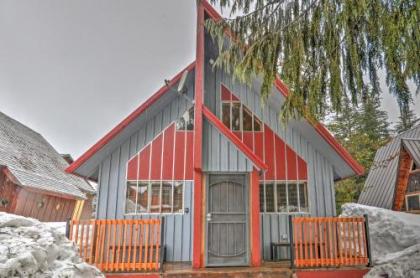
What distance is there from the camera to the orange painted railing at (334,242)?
20.2 feet

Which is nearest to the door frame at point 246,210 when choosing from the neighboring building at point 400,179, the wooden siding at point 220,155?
the wooden siding at point 220,155

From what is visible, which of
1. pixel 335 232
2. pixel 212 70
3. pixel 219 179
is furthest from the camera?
pixel 212 70

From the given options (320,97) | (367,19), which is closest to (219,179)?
(320,97)

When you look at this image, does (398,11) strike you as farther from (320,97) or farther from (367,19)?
(320,97)

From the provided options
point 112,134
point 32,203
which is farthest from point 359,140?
point 32,203

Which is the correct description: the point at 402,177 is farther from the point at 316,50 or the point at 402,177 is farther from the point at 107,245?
the point at 107,245

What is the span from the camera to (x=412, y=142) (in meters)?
14.3

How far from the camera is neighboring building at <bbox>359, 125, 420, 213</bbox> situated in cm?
1402

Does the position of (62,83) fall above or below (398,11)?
above

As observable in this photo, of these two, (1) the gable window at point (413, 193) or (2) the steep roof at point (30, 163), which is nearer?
(2) the steep roof at point (30, 163)

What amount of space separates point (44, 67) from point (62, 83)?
1.82 metres

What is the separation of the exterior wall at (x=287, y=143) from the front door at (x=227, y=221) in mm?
1115

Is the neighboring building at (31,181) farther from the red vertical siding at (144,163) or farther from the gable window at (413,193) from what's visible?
the gable window at (413,193)

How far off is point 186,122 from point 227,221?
2793 mm
